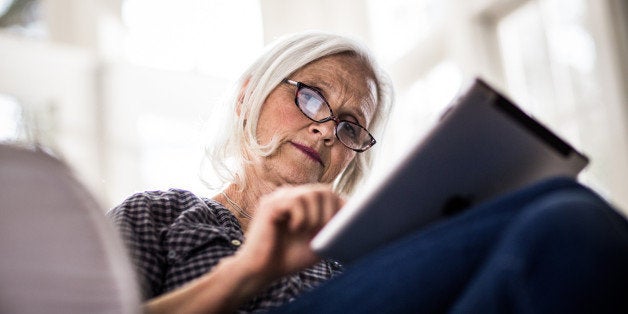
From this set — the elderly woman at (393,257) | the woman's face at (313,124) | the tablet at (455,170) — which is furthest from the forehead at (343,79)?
the tablet at (455,170)

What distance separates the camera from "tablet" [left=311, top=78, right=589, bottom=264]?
83 centimetres

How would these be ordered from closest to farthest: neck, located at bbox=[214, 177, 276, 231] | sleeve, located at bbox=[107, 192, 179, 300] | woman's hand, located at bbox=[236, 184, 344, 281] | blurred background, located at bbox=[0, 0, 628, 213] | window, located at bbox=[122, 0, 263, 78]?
woman's hand, located at bbox=[236, 184, 344, 281] → sleeve, located at bbox=[107, 192, 179, 300] → neck, located at bbox=[214, 177, 276, 231] → blurred background, located at bbox=[0, 0, 628, 213] → window, located at bbox=[122, 0, 263, 78]

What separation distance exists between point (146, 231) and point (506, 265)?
62 centimetres

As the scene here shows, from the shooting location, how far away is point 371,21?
452 cm

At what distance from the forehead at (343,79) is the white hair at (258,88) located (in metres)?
0.01

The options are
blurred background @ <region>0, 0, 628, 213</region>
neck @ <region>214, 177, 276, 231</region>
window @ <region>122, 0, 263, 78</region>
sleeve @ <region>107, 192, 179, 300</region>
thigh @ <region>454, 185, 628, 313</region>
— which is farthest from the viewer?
window @ <region>122, 0, 263, 78</region>

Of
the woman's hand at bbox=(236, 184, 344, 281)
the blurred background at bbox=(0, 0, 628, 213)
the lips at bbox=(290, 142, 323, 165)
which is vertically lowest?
the blurred background at bbox=(0, 0, 628, 213)

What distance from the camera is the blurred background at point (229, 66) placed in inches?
125

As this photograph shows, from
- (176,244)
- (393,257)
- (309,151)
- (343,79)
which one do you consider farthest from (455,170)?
(343,79)

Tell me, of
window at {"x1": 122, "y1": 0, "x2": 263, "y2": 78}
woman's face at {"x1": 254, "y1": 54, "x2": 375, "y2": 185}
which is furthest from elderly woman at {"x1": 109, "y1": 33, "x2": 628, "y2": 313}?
window at {"x1": 122, "y1": 0, "x2": 263, "y2": 78}

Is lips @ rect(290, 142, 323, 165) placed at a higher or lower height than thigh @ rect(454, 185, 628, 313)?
lower

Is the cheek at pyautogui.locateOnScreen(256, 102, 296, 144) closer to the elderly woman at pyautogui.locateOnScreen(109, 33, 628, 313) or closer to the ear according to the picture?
the ear

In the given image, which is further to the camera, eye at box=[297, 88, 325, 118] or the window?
the window

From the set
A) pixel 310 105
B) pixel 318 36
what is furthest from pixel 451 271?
pixel 318 36
